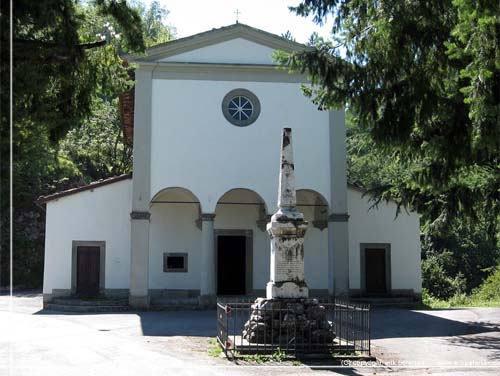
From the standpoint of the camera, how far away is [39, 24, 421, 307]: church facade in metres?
19.5

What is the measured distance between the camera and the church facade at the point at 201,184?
1950 centimetres

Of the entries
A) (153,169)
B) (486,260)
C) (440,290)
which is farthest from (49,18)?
(486,260)

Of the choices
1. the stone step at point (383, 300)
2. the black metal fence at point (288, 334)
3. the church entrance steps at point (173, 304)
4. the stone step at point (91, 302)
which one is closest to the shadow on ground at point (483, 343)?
the black metal fence at point (288, 334)

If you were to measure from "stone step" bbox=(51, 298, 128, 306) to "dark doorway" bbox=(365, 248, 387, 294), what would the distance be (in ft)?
27.1

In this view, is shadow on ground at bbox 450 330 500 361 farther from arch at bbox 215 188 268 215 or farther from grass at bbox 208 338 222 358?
arch at bbox 215 188 268 215

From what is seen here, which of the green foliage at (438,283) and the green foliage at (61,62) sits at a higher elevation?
the green foliage at (61,62)

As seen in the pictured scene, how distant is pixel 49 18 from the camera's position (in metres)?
7.86

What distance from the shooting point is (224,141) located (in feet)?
65.1

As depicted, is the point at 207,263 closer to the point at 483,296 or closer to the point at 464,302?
the point at 464,302

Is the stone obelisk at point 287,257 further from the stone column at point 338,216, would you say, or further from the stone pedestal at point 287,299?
the stone column at point 338,216

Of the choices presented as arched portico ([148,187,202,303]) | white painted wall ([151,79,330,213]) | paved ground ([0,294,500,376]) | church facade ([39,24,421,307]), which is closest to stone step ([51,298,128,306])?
church facade ([39,24,421,307])

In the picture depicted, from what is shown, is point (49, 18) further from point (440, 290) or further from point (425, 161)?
point (440, 290)

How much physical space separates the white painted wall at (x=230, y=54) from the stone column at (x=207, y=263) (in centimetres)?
496

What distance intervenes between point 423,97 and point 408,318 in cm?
901
